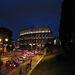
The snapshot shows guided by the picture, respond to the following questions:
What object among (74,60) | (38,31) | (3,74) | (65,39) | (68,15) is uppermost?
(38,31)

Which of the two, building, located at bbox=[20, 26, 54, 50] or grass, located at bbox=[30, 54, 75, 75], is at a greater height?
building, located at bbox=[20, 26, 54, 50]

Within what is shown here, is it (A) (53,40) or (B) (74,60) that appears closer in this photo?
(B) (74,60)

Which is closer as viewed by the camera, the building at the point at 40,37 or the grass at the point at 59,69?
the grass at the point at 59,69

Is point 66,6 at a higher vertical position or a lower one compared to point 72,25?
higher

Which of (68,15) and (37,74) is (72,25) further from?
(37,74)

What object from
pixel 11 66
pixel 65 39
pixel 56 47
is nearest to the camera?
pixel 65 39

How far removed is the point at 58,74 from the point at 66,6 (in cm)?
999

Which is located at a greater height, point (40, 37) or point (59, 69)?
point (40, 37)

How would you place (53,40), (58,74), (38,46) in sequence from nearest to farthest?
(58,74)
(53,40)
(38,46)

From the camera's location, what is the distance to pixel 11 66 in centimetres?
5353

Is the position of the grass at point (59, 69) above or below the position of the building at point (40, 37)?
below

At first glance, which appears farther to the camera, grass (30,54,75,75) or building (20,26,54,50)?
building (20,26,54,50)

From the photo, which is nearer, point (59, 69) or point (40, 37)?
point (59, 69)

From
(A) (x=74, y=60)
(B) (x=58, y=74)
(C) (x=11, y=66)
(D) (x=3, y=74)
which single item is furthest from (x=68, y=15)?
(C) (x=11, y=66)
